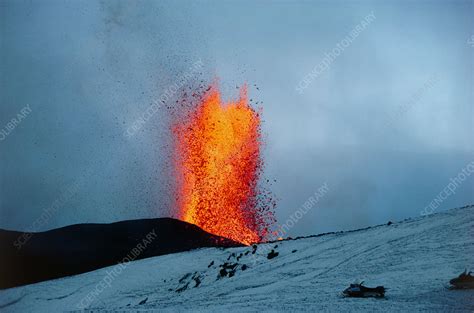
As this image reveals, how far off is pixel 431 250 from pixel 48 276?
102ft

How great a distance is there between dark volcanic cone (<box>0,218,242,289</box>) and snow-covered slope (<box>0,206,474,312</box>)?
5101 mm

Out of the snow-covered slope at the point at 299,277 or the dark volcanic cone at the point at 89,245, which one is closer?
the snow-covered slope at the point at 299,277

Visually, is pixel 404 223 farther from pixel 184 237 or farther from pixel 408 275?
pixel 184 237

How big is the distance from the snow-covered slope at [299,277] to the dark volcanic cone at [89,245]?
5.10m

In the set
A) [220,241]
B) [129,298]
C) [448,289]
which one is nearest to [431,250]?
[448,289]

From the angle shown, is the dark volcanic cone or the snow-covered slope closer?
the snow-covered slope

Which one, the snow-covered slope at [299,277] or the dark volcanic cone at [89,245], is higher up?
the dark volcanic cone at [89,245]

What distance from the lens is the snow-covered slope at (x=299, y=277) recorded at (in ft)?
48.4

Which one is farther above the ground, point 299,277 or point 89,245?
point 89,245

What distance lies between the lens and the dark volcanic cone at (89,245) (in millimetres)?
38844

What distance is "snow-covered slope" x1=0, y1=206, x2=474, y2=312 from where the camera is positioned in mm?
14758

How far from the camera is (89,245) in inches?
1809

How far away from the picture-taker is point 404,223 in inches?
984

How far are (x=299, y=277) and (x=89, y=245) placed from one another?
31.6 meters
